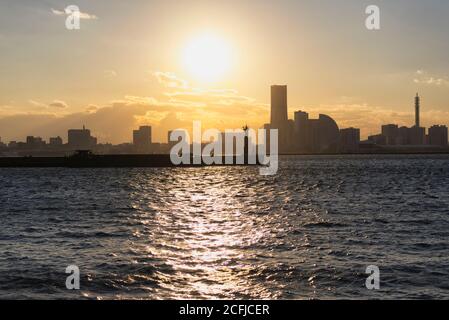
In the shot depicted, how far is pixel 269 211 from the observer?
183 ft

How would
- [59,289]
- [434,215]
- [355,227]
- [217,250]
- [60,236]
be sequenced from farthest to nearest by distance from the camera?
[434,215], [355,227], [60,236], [217,250], [59,289]

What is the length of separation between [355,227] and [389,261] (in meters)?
14.6

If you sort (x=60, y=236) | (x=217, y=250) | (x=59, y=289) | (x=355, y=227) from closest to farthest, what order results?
(x=59, y=289)
(x=217, y=250)
(x=60, y=236)
(x=355, y=227)

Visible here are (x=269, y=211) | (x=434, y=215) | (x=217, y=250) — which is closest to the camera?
(x=217, y=250)
